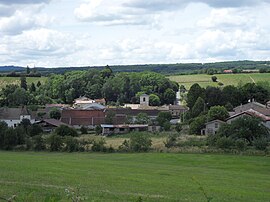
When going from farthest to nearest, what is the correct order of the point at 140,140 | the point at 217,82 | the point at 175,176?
the point at 217,82 → the point at 140,140 → the point at 175,176

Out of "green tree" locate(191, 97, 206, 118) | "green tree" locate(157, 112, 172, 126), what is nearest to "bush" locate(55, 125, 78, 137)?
"green tree" locate(157, 112, 172, 126)

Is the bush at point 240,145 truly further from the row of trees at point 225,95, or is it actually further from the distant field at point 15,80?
the distant field at point 15,80

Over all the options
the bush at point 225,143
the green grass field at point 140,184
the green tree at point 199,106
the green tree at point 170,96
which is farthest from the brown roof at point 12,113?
the green tree at point 170,96

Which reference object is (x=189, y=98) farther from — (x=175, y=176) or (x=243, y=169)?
(x=175, y=176)

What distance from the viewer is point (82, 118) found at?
90062 mm

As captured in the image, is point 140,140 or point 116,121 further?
point 116,121

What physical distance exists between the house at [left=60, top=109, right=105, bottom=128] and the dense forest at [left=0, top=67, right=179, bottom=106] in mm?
38378

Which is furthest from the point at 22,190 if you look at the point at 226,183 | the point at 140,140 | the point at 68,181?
the point at 140,140

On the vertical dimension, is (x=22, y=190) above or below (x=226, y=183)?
above

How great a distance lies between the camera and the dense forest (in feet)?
450

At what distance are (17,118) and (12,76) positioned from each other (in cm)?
10012

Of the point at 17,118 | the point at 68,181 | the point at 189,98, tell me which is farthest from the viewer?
the point at 189,98

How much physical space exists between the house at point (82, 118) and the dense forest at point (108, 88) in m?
38.4

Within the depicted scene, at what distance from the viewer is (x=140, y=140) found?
169 ft
